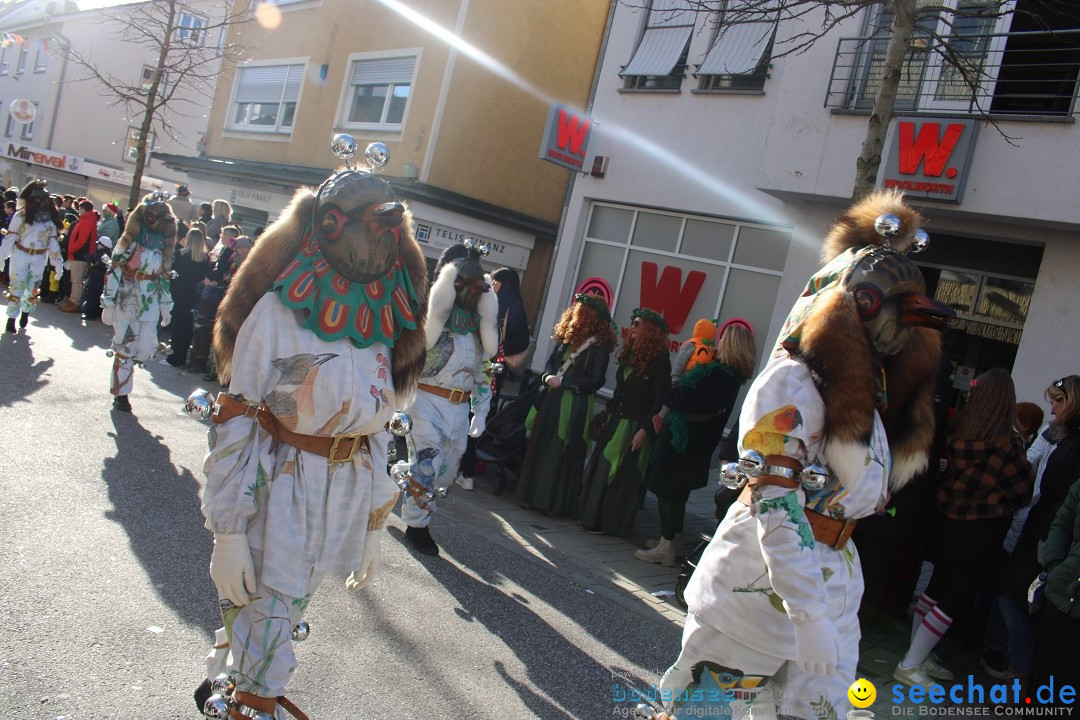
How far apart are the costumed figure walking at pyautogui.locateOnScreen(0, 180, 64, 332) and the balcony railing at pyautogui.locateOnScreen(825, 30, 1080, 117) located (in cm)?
1038

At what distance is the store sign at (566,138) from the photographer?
12633 millimetres

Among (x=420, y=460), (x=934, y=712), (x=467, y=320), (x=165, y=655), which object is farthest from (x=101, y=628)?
(x=934, y=712)

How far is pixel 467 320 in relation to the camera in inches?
232

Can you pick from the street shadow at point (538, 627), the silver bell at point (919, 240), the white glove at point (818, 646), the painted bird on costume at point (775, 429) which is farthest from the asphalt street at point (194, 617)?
the silver bell at point (919, 240)

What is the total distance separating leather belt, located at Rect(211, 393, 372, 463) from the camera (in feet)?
8.70

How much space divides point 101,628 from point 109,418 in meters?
4.34

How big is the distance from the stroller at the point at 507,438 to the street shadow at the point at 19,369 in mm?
4149

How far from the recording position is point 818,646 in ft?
7.79

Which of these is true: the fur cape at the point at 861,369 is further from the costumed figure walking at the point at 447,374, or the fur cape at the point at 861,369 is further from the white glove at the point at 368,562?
the costumed figure walking at the point at 447,374

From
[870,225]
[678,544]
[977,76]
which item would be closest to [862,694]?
[870,225]

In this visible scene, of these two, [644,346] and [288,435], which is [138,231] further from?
[288,435]

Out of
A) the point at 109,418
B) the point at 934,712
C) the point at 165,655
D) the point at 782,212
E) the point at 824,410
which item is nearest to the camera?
the point at 824,410

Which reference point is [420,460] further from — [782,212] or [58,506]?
[782,212]

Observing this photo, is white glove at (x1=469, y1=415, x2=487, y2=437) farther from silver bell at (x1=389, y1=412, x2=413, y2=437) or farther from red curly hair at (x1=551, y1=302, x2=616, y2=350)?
silver bell at (x1=389, y1=412, x2=413, y2=437)
